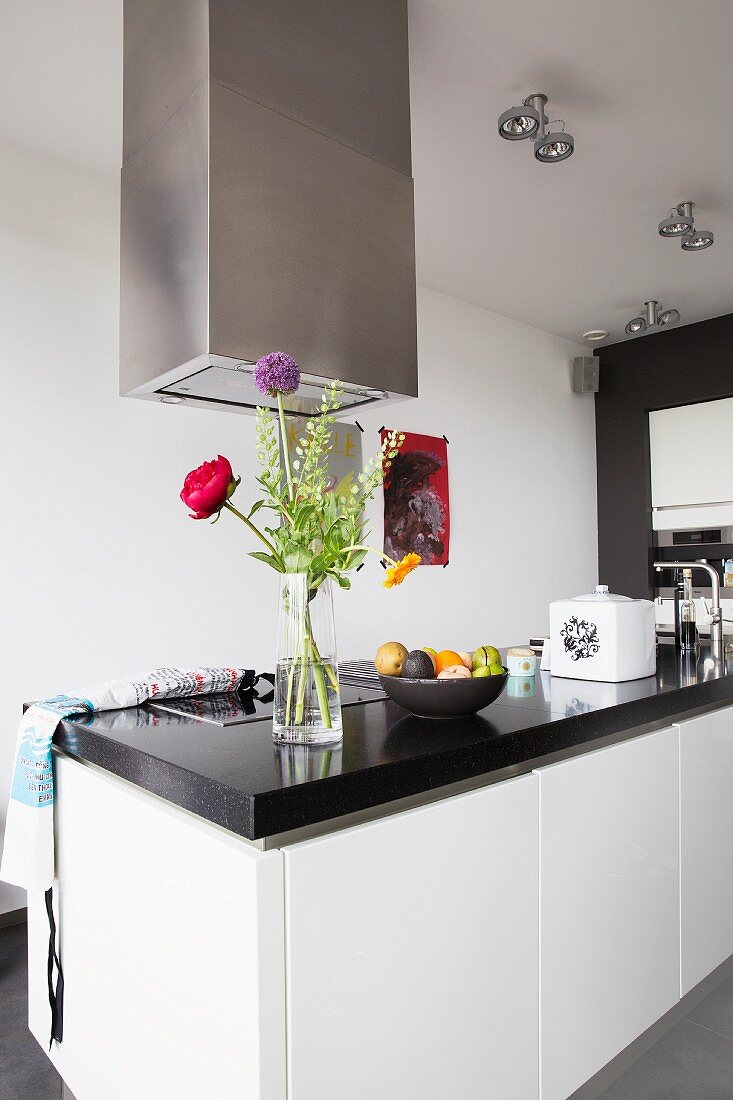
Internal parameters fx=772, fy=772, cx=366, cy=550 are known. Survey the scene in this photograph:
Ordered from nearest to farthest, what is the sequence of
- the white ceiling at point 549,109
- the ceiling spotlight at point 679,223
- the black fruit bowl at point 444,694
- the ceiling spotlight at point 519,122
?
1. the black fruit bowl at point 444,694
2. the white ceiling at point 549,109
3. the ceiling spotlight at point 519,122
4. the ceiling spotlight at point 679,223

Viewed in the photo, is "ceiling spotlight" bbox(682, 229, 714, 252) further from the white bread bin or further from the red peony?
the red peony

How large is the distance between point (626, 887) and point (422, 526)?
2.62m

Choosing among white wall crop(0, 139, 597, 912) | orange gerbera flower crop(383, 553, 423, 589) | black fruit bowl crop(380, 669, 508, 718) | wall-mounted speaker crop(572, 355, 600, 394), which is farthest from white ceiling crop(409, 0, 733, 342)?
black fruit bowl crop(380, 669, 508, 718)

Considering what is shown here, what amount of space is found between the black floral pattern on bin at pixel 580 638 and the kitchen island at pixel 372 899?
179mm

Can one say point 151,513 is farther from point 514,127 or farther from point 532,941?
point 532,941

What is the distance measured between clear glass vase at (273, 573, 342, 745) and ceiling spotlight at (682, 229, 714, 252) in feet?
9.16

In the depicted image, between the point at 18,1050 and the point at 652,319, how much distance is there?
14.4 ft

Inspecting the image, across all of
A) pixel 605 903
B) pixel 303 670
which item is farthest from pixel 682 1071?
pixel 303 670

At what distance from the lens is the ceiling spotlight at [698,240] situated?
3.20 m

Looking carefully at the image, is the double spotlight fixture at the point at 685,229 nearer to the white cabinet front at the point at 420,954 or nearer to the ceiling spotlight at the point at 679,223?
the ceiling spotlight at the point at 679,223

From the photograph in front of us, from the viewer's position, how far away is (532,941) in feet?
4.55

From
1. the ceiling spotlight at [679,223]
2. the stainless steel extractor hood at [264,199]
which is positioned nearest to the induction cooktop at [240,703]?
the stainless steel extractor hood at [264,199]

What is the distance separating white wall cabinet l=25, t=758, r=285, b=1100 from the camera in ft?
3.24

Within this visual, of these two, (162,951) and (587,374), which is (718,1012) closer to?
(162,951)
